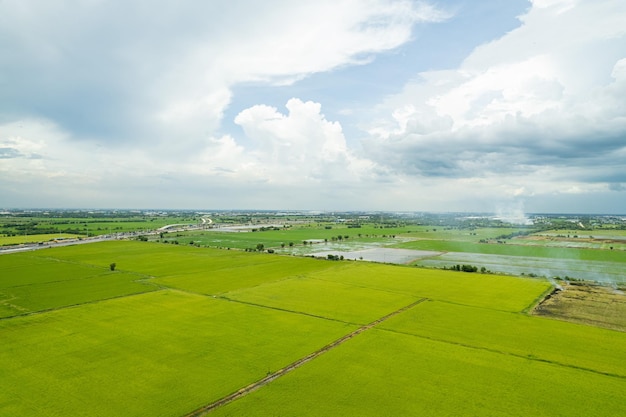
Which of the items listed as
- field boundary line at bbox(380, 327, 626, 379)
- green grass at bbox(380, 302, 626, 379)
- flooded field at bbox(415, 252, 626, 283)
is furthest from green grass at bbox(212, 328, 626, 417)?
flooded field at bbox(415, 252, 626, 283)

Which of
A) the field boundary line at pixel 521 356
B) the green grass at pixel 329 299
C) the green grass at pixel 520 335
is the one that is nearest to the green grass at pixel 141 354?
the green grass at pixel 329 299

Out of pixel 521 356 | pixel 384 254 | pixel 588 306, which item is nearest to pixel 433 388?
pixel 521 356

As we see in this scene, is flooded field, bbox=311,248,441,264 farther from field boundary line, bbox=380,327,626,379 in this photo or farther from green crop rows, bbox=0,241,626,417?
field boundary line, bbox=380,327,626,379

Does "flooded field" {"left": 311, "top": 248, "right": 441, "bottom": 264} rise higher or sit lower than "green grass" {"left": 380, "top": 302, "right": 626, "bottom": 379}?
higher

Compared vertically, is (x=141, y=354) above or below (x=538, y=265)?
above

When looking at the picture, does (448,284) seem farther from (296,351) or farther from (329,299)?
(296,351)

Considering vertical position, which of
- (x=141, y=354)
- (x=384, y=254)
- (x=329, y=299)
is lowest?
(x=329, y=299)

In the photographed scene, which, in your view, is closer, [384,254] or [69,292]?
[69,292]
